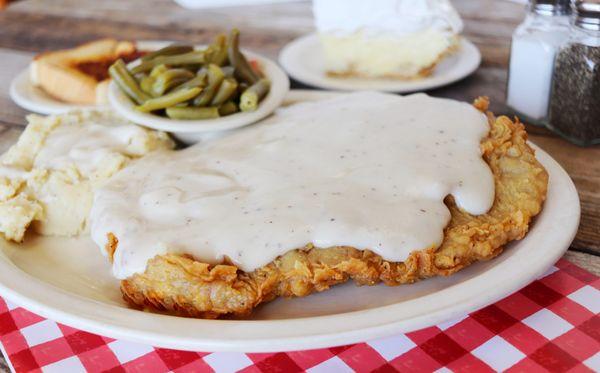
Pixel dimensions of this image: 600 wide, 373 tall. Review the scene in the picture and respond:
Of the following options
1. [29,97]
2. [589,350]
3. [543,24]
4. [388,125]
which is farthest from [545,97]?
[29,97]

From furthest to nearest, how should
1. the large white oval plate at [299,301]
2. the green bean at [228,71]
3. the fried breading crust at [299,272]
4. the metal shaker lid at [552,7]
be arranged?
the green bean at [228,71] → the metal shaker lid at [552,7] → the fried breading crust at [299,272] → the large white oval plate at [299,301]

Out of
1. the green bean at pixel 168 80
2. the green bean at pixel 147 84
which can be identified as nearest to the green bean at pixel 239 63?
the green bean at pixel 168 80

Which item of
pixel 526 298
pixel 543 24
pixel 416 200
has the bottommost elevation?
pixel 526 298

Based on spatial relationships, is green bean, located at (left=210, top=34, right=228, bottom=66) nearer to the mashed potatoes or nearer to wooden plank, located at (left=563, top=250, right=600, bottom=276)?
the mashed potatoes

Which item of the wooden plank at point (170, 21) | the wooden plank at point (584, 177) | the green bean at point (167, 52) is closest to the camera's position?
the wooden plank at point (584, 177)

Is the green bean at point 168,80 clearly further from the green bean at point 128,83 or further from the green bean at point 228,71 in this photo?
the green bean at point 228,71

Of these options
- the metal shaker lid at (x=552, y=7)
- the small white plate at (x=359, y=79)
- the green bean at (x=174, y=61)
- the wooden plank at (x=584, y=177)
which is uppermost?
the metal shaker lid at (x=552, y=7)

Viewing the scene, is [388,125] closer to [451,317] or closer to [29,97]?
[451,317]
